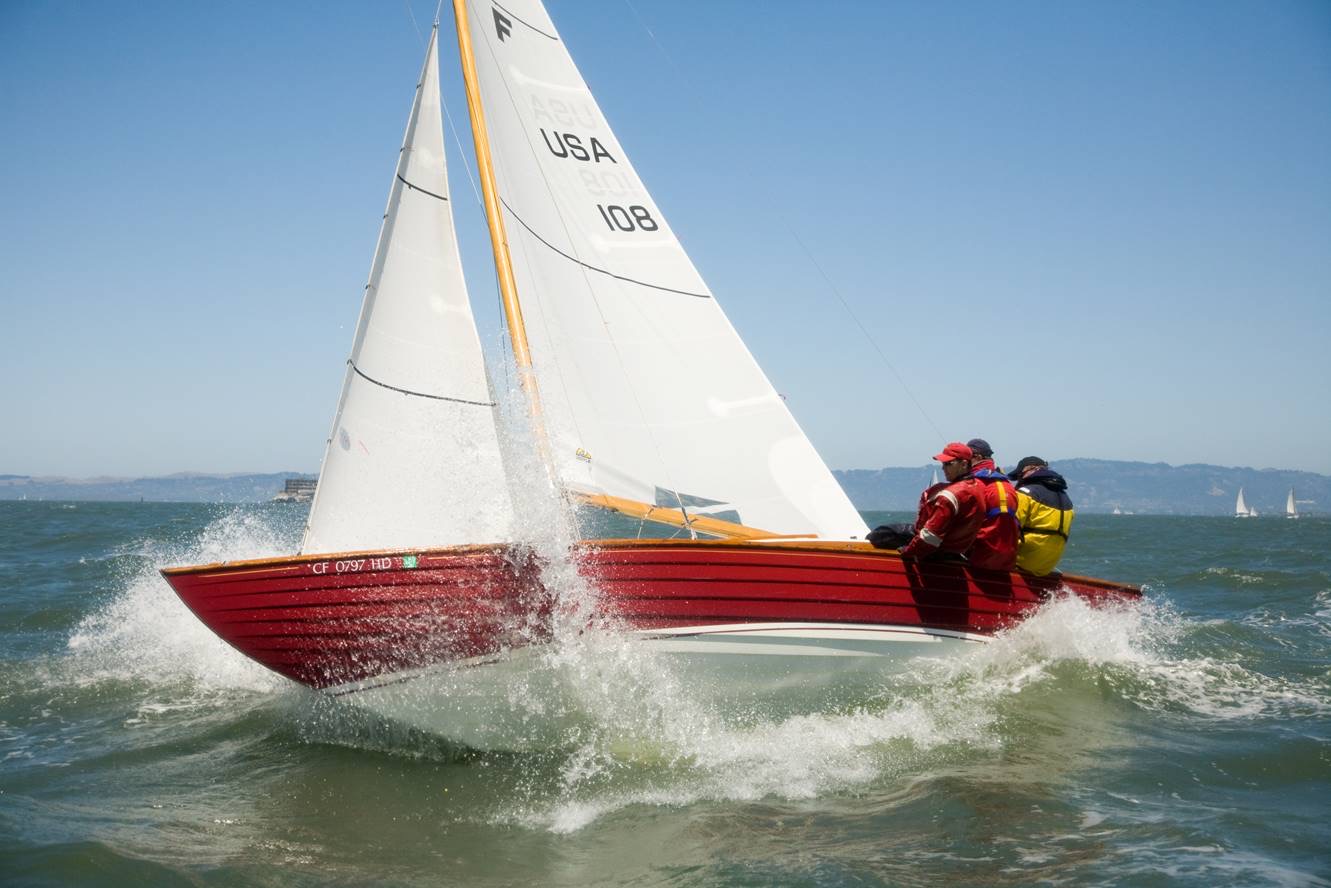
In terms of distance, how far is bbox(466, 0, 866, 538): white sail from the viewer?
22.7ft

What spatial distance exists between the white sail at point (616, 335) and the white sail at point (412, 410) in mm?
927

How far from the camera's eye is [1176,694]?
7.14 m

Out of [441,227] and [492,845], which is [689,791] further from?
[441,227]

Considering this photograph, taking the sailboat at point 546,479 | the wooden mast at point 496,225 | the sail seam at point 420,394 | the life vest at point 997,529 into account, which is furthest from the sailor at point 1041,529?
the sail seam at point 420,394

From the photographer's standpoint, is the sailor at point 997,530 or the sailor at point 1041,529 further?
the sailor at point 1041,529

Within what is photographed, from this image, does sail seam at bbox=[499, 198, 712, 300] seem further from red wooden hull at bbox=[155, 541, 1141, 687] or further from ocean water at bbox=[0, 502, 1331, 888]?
ocean water at bbox=[0, 502, 1331, 888]

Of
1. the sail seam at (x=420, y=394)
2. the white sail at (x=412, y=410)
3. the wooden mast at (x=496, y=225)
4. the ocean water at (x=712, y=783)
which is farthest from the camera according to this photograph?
the wooden mast at (x=496, y=225)

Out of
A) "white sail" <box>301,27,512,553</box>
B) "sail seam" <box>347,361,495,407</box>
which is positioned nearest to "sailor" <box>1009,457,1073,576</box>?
"white sail" <box>301,27,512,553</box>

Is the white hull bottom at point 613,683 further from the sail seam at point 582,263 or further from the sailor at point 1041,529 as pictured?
the sail seam at point 582,263

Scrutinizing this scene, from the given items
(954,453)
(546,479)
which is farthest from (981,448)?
(546,479)

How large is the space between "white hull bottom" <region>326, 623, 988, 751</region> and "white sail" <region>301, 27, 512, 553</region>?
79 cm

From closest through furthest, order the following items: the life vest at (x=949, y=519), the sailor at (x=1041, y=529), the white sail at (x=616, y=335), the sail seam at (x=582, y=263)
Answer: the life vest at (x=949, y=519)
the sailor at (x=1041, y=529)
the white sail at (x=616, y=335)
the sail seam at (x=582, y=263)

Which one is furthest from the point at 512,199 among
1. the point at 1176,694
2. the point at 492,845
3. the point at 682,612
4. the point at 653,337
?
the point at 1176,694

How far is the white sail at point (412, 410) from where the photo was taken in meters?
5.83
